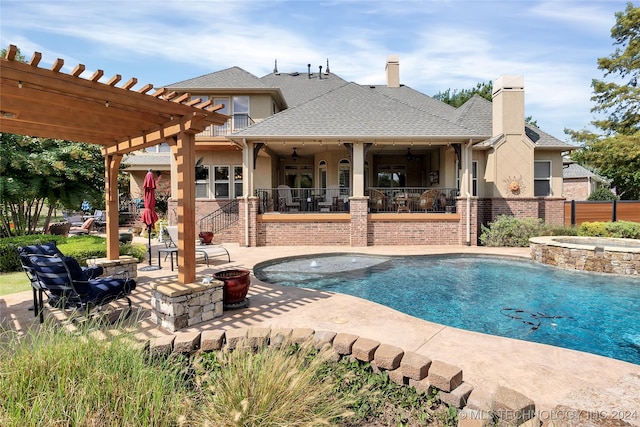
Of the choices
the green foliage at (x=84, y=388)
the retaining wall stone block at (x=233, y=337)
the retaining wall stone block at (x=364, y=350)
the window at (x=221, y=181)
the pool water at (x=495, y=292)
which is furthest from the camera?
the window at (x=221, y=181)

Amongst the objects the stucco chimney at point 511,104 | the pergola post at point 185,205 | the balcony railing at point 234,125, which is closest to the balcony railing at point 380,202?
the balcony railing at point 234,125

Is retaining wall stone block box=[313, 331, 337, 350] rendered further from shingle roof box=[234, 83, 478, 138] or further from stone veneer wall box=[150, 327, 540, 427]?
shingle roof box=[234, 83, 478, 138]

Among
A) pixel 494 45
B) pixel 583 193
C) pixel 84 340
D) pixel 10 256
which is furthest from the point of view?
pixel 583 193

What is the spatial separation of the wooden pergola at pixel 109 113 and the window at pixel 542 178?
619 inches

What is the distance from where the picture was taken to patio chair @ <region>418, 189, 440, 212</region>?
1418 cm

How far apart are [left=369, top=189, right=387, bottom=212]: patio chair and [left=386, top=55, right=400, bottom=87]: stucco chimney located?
10746mm

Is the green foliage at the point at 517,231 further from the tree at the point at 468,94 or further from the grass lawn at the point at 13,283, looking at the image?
the tree at the point at 468,94

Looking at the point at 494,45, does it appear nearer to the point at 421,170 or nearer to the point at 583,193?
the point at 421,170

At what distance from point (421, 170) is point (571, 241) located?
9.24 m

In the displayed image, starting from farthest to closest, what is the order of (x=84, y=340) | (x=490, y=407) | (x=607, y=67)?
(x=607, y=67) < (x=84, y=340) < (x=490, y=407)

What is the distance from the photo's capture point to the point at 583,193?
29.1 meters

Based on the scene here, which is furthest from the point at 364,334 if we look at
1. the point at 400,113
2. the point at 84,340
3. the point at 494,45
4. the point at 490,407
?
the point at 400,113

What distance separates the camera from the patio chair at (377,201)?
576 inches

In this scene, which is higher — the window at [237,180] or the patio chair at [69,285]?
the window at [237,180]
